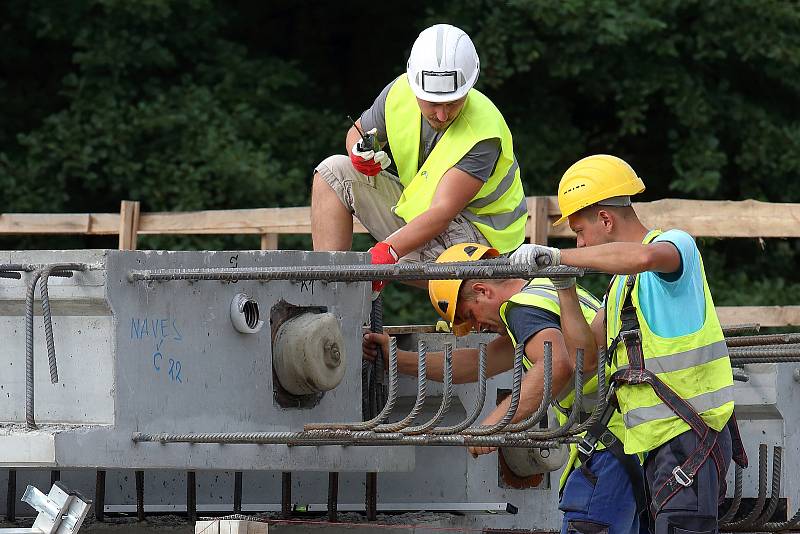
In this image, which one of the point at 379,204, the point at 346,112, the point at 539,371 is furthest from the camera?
the point at 346,112

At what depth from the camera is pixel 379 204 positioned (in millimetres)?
6531

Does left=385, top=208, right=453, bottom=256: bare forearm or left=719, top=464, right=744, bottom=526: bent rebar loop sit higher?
left=385, top=208, right=453, bottom=256: bare forearm

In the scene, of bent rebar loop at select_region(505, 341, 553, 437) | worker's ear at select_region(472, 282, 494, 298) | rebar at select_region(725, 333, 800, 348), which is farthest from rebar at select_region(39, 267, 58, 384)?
rebar at select_region(725, 333, 800, 348)

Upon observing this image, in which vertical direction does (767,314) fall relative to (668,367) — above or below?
Answer: above

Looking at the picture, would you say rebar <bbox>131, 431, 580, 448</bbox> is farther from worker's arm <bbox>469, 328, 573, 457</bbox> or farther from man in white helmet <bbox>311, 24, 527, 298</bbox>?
man in white helmet <bbox>311, 24, 527, 298</bbox>

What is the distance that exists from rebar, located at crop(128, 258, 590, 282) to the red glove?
55.2 inches

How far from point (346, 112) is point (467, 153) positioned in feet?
27.1

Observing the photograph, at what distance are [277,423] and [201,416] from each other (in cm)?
32

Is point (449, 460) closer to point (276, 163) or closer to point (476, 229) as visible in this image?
point (476, 229)

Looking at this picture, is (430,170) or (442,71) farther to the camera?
(430,170)

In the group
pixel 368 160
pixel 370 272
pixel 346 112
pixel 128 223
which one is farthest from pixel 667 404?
pixel 346 112

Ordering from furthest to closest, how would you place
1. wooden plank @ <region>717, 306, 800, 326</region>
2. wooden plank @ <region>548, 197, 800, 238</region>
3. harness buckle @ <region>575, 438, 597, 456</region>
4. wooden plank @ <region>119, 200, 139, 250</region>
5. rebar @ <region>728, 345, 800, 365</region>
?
wooden plank @ <region>119, 200, 139, 250</region>, wooden plank @ <region>717, 306, 800, 326</region>, wooden plank @ <region>548, 197, 800, 238</region>, rebar @ <region>728, 345, 800, 365</region>, harness buckle @ <region>575, 438, 597, 456</region>

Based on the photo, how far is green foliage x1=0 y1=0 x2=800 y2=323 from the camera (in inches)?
491

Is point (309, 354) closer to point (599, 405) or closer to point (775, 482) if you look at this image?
point (599, 405)
